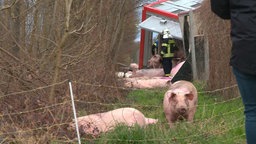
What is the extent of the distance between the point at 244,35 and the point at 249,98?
0.38 metres

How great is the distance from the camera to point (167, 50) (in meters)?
13.7

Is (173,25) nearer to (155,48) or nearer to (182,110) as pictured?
(155,48)

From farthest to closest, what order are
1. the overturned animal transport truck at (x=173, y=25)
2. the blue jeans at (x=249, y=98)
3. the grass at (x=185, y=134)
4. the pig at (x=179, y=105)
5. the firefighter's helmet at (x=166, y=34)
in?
the firefighter's helmet at (x=166, y=34) → the overturned animal transport truck at (x=173, y=25) → the pig at (x=179, y=105) → the grass at (x=185, y=134) → the blue jeans at (x=249, y=98)

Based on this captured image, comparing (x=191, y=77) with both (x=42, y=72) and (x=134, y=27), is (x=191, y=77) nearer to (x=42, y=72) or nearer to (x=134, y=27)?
(x=42, y=72)

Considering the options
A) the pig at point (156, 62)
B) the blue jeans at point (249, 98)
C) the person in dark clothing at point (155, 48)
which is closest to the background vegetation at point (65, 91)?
the blue jeans at point (249, 98)

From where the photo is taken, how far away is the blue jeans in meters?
2.67

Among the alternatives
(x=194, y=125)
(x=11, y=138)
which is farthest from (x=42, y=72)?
(x=194, y=125)

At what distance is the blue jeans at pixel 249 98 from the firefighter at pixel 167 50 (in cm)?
1070

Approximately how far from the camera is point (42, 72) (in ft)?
20.3

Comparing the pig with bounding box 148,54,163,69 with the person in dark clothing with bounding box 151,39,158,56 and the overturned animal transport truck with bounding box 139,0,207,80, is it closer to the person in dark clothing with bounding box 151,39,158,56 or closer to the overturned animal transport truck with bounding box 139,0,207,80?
Result: the overturned animal transport truck with bounding box 139,0,207,80

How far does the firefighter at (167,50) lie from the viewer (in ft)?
44.3

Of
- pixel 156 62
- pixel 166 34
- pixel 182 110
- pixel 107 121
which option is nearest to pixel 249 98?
pixel 107 121

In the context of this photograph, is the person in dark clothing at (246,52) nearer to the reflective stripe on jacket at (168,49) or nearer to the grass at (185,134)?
the grass at (185,134)

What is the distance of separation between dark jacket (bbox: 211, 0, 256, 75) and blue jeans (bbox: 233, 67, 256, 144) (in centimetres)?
6
